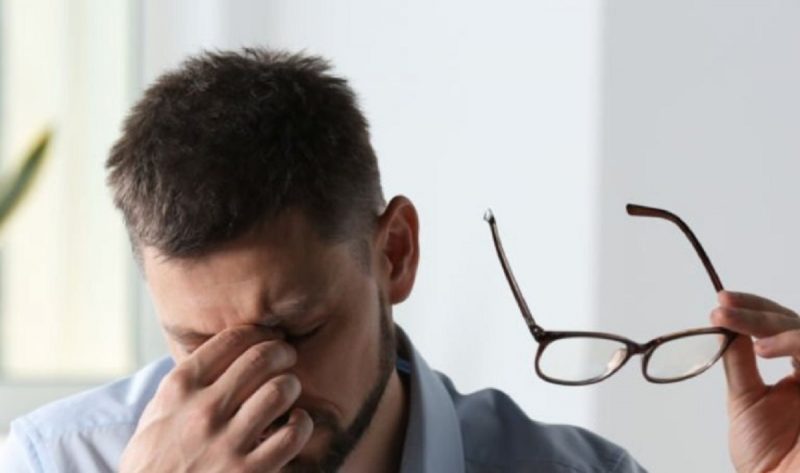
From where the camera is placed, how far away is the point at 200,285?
1172mm

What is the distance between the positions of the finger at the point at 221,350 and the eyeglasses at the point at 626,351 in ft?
0.67

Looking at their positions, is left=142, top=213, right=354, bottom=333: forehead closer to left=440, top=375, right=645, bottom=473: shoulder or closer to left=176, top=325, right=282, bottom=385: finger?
left=176, top=325, right=282, bottom=385: finger

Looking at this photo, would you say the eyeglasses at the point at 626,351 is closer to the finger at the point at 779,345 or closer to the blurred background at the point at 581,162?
the finger at the point at 779,345

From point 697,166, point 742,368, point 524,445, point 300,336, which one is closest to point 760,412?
point 742,368

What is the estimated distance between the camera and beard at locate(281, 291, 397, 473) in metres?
1.21

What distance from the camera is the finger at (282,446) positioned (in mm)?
1153

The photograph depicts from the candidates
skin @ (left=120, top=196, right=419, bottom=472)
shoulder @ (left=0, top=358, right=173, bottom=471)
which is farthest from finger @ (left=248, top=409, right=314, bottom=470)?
shoulder @ (left=0, top=358, right=173, bottom=471)

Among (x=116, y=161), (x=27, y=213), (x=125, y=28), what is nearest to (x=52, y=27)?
(x=125, y=28)

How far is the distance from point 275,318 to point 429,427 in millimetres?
253

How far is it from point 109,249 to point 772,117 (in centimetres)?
122

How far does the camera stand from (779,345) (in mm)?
1166

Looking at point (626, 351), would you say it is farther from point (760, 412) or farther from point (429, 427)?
point (429, 427)

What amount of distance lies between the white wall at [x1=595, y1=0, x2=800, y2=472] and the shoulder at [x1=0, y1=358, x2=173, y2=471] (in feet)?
2.40

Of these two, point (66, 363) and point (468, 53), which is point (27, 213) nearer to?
point (66, 363)
